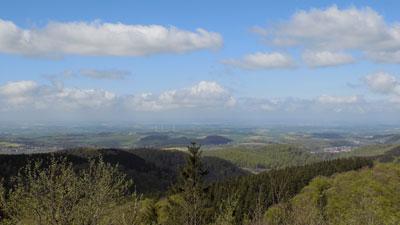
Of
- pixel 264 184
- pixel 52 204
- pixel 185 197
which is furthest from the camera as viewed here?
pixel 264 184

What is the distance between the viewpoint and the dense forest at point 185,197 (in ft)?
53.8

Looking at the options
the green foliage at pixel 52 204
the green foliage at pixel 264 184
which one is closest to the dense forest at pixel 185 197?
the green foliage at pixel 52 204

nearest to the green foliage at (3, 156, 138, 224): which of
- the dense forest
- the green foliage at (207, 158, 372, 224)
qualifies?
the dense forest

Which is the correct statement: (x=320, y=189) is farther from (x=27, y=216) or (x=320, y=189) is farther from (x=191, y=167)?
(x=27, y=216)

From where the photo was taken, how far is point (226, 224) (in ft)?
59.4

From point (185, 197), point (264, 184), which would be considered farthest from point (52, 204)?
point (264, 184)

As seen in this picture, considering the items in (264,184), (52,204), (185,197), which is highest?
(52,204)

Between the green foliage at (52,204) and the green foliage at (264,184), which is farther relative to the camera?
the green foliage at (264,184)

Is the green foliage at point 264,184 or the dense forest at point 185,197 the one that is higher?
the dense forest at point 185,197

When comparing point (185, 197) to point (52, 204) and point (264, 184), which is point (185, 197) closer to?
point (52, 204)

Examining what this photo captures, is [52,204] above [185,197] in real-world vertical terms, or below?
above

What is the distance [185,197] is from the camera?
3738cm

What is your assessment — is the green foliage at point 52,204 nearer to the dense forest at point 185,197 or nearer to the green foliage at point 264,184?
the dense forest at point 185,197

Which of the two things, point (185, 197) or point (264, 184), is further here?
point (264, 184)
